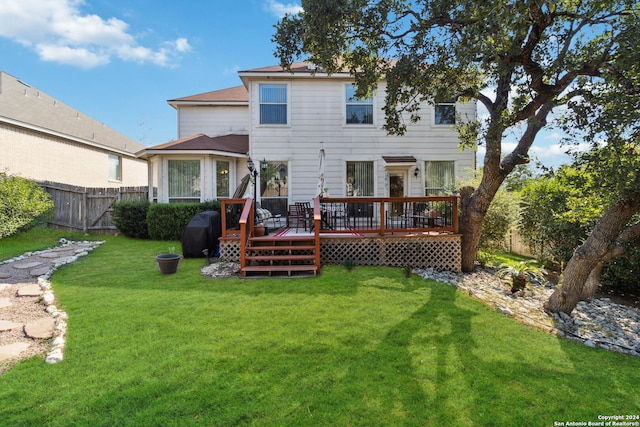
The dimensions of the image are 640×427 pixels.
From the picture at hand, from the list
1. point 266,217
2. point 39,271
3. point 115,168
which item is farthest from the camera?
point 115,168

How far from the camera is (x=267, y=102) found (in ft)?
38.5

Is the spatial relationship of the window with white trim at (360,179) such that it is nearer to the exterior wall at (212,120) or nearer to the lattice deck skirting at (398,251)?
the lattice deck skirting at (398,251)

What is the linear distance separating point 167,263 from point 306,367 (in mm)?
4607

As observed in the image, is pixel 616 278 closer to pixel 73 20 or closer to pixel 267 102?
pixel 267 102

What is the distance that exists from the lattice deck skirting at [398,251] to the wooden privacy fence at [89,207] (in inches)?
348

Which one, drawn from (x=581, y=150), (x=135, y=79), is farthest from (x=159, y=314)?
(x=135, y=79)

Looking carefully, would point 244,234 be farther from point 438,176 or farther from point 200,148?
point 438,176

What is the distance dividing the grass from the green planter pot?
118 cm

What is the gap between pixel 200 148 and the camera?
1135 centimetres

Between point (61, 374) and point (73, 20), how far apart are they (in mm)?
17107

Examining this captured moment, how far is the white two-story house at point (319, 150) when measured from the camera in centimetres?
1173

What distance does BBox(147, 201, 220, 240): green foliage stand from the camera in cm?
1080

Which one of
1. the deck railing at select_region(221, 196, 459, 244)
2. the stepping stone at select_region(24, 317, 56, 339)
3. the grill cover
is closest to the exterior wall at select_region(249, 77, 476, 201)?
the deck railing at select_region(221, 196, 459, 244)

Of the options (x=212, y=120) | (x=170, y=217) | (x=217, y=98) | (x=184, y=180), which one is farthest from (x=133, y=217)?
(x=217, y=98)
